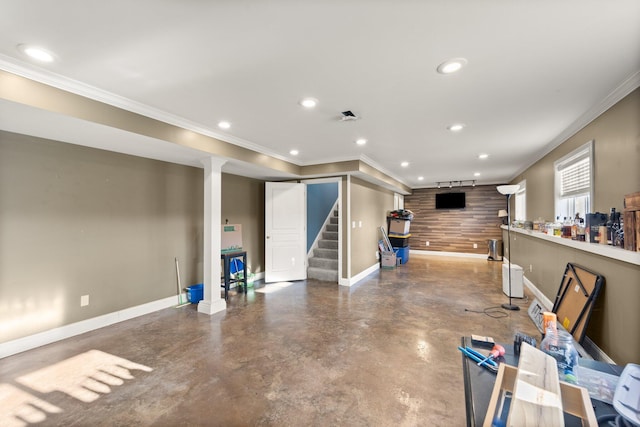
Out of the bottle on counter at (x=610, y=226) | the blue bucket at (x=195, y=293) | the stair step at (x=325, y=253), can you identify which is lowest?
the blue bucket at (x=195, y=293)

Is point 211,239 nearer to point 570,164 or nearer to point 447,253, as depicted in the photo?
point 570,164

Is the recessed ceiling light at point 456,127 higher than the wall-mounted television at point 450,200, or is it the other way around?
the recessed ceiling light at point 456,127

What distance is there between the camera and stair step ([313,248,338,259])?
251 inches

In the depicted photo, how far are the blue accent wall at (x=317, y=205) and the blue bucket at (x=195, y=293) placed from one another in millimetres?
2917

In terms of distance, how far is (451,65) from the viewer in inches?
78.0

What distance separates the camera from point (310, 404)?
78.5 inches

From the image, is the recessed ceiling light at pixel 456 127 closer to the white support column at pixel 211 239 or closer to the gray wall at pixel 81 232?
the white support column at pixel 211 239

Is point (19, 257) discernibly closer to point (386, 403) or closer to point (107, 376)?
point (107, 376)

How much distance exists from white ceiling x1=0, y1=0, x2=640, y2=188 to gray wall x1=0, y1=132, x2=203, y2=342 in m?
0.38

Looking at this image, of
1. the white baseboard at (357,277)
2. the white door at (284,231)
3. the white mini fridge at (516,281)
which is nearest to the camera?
the white mini fridge at (516,281)

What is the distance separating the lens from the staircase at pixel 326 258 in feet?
19.1

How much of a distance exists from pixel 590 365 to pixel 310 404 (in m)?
1.66

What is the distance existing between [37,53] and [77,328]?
289cm

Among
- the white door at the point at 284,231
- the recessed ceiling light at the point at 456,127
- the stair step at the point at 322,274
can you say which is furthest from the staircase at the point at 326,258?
the recessed ceiling light at the point at 456,127
